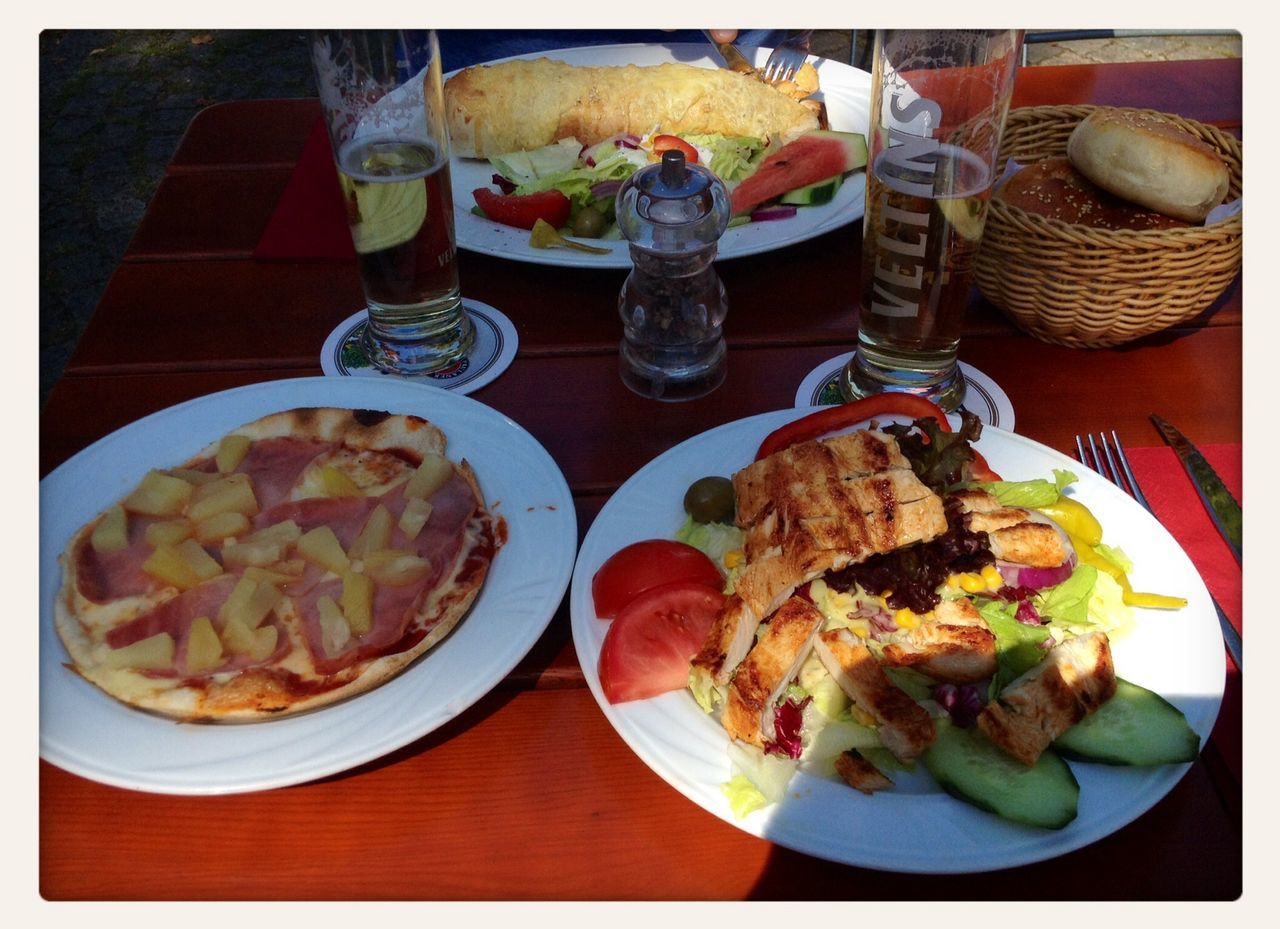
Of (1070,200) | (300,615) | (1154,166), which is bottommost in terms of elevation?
(300,615)

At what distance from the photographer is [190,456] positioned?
6.84ft

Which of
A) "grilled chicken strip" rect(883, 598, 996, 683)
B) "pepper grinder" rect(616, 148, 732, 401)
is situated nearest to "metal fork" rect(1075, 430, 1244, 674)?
"grilled chicken strip" rect(883, 598, 996, 683)

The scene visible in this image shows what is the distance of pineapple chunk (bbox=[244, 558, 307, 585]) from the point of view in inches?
69.7

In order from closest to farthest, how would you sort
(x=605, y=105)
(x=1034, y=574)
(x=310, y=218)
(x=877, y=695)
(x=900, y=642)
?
(x=877, y=695)
(x=900, y=642)
(x=1034, y=574)
(x=310, y=218)
(x=605, y=105)

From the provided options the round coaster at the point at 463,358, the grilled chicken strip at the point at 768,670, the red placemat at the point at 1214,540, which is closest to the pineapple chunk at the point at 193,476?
the round coaster at the point at 463,358

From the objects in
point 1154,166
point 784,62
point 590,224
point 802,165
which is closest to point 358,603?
point 590,224

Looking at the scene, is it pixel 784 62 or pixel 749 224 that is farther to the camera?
pixel 784 62

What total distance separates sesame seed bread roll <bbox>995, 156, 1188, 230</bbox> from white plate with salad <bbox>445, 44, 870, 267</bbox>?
43cm

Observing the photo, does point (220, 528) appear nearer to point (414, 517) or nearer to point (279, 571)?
point (279, 571)

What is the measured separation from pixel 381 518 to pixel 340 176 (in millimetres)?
857

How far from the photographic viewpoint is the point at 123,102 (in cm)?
622

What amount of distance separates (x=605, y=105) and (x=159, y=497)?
1933 millimetres

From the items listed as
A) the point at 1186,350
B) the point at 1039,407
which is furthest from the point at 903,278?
the point at 1186,350

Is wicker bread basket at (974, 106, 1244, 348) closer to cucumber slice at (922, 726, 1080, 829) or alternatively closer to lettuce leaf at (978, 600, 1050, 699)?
lettuce leaf at (978, 600, 1050, 699)
